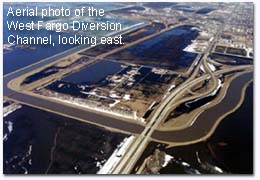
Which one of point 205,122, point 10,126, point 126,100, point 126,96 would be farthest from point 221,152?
point 10,126

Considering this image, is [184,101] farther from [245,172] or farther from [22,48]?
[22,48]

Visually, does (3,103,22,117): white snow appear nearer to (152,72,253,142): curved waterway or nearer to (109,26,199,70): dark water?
(152,72,253,142): curved waterway

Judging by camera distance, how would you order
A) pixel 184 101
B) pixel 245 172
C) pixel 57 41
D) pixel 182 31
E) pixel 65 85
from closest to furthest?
pixel 245 172 → pixel 184 101 → pixel 65 85 → pixel 57 41 → pixel 182 31

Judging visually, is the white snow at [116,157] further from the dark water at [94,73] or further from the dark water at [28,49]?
the dark water at [28,49]

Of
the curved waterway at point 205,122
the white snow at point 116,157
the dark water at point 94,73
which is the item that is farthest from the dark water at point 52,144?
the dark water at point 94,73

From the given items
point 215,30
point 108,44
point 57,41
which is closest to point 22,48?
point 57,41

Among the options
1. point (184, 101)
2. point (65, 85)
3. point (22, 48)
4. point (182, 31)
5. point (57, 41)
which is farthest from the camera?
point (182, 31)
